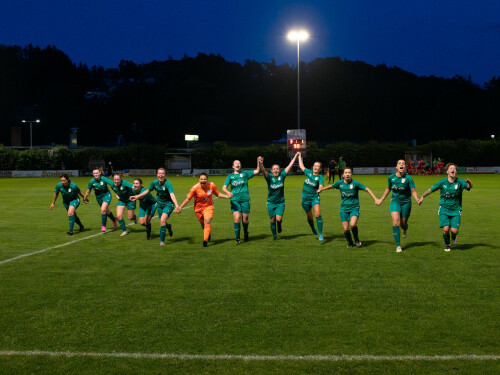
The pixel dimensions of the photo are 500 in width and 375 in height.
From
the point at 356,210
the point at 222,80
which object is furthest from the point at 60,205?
the point at 222,80

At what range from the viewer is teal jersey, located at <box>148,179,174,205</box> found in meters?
12.3

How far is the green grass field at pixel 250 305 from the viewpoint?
5180 millimetres

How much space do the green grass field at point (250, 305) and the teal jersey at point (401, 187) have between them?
1131 mm

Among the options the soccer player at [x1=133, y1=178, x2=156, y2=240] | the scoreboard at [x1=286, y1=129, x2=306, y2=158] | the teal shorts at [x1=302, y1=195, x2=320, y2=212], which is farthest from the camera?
the scoreboard at [x1=286, y1=129, x2=306, y2=158]

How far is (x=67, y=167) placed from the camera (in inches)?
2318

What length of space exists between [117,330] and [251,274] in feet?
10.7

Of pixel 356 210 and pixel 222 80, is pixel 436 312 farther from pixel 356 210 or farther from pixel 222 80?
pixel 222 80

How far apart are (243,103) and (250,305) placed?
101 meters

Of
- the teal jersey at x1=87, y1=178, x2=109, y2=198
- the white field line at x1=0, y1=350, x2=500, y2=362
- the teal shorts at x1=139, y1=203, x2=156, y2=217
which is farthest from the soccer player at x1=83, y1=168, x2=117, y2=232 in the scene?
the white field line at x1=0, y1=350, x2=500, y2=362

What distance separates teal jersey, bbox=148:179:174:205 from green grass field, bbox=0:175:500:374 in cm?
107

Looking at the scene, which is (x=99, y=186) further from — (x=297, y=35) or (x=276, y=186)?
(x=297, y=35)

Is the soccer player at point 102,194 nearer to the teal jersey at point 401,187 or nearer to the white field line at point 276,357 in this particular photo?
the teal jersey at point 401,187

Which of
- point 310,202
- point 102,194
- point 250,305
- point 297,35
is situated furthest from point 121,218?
point 297,35

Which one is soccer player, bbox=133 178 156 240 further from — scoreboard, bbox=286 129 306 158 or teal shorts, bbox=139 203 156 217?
scoreboard, bbox=286 129 306 158
